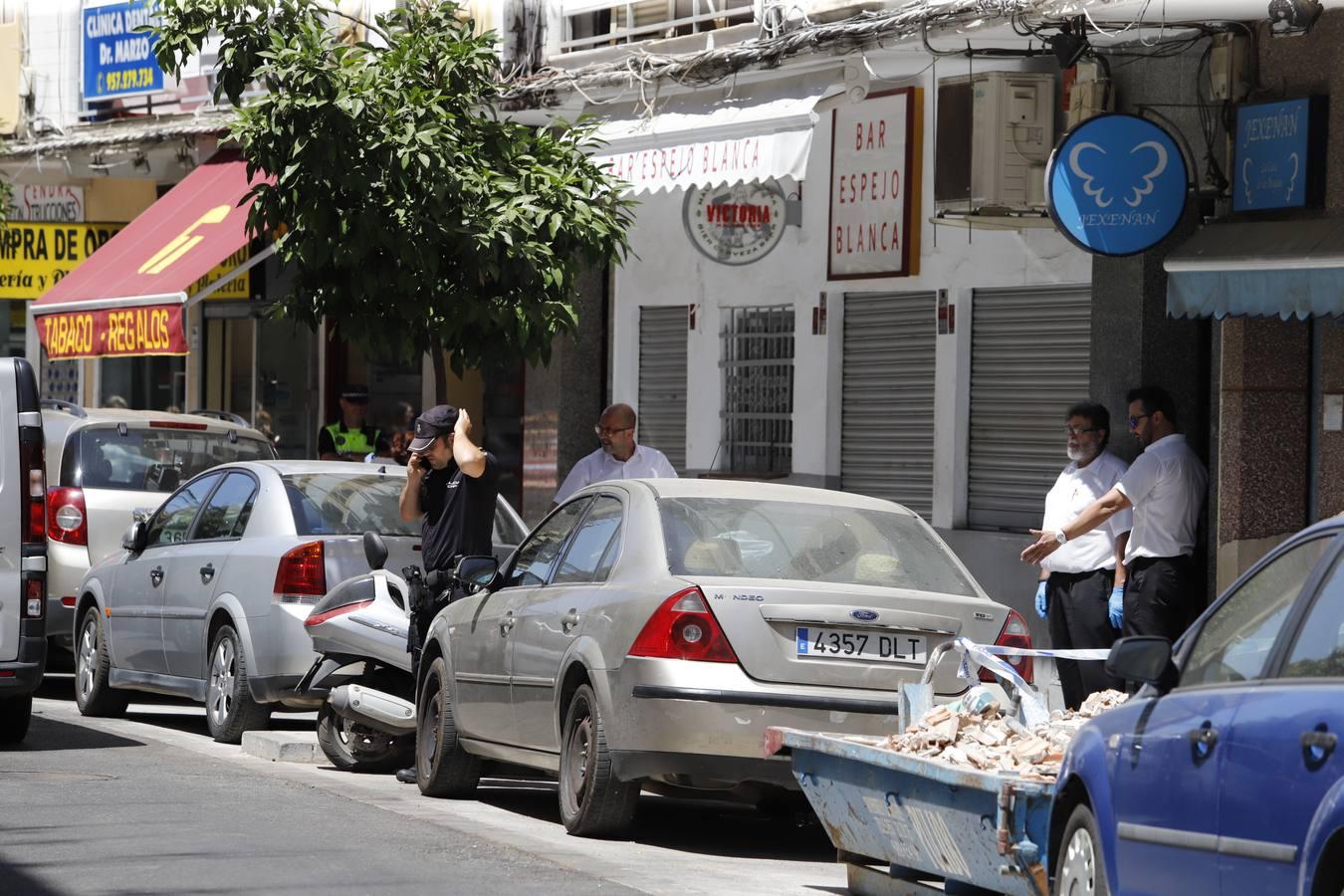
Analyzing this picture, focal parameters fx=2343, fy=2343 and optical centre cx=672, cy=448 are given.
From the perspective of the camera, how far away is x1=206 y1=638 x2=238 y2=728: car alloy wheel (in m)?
12.4

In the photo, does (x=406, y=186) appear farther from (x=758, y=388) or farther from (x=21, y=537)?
(x=758, y=388)

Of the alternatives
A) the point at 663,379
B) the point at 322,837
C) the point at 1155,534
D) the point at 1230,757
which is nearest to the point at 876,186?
the point at 663,379

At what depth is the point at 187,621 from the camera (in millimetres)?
13000

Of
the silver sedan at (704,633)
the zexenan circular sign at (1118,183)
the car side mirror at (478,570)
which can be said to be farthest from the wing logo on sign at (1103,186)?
the car side mirror at (478,570)

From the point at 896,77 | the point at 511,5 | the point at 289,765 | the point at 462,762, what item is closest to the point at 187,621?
the point at 289,765

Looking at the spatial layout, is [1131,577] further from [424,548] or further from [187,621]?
[187,621]

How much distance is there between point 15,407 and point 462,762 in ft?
9.55

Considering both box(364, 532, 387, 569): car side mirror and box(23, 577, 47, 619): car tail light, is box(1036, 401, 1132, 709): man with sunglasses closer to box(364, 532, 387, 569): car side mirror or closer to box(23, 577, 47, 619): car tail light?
box(364, 532, 387, 569): car side mirror

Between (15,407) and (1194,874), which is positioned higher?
(15,407)

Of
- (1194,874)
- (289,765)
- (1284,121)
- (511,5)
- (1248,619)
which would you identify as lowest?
(289,765)

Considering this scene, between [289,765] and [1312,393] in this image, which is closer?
[289,765]

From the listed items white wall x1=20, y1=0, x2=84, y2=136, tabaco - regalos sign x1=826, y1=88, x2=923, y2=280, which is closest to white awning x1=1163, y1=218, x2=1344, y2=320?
tabaco - regalos sign x1=826, y1=88, x2=923, y2=280

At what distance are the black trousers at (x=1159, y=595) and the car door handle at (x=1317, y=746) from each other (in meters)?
7.66

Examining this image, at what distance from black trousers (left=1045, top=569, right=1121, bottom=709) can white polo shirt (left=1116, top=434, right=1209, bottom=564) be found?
248 mm
